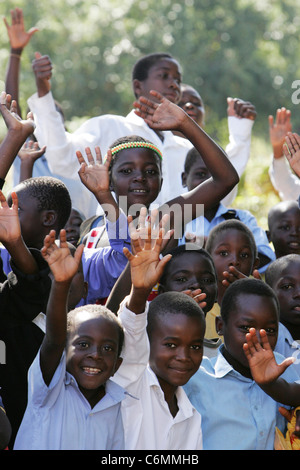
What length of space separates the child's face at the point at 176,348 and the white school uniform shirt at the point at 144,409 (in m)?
0.07

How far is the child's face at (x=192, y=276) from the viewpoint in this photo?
4355mm

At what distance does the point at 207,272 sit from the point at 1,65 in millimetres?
12840

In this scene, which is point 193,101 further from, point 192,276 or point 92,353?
point 92,353

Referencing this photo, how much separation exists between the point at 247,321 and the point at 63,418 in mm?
1124

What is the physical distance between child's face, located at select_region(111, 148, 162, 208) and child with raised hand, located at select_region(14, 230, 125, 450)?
94 centimetres

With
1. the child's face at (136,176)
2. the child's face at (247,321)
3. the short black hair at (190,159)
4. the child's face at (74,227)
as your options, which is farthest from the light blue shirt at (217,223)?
the child's face at (247,321)

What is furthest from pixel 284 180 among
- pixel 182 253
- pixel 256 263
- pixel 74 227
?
pixel 182 253

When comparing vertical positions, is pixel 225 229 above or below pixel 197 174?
below

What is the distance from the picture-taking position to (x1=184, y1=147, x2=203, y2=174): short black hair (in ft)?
18.2

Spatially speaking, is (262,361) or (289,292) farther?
(289,292)

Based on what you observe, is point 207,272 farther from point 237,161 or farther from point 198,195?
point 237,161

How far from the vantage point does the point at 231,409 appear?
3799mm

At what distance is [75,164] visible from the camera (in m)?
5.46

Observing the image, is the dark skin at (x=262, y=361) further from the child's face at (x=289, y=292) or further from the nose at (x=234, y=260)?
the nose at (x=234, y=260)
